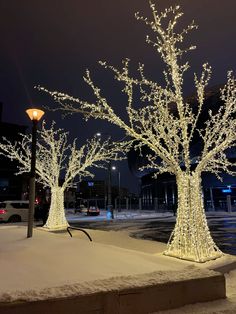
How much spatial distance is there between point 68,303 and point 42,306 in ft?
1.01

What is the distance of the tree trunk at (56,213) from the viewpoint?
15.1 m

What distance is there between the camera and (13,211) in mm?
24375

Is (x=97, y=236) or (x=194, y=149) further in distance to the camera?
(x=194, y=149)

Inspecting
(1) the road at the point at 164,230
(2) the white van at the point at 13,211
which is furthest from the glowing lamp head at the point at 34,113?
(2) the white van at the point at 13,211

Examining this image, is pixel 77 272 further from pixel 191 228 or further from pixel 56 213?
pixel 56 213

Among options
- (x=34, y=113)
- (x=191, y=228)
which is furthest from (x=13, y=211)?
(x=191, y=228)

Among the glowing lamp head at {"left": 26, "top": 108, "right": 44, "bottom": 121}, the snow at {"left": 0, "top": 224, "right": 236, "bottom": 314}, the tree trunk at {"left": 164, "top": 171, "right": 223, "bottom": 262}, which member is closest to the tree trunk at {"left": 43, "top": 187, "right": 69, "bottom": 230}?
the glowing lamp head at {"left": 26, "top": 108, "right": 44, "bottom": 121}

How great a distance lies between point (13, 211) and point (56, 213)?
414 inches

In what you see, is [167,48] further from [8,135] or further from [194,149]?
[8,135]

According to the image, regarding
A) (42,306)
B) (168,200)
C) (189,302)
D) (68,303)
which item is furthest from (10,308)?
(168,200)

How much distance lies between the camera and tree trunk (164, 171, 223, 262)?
7852 millimetres

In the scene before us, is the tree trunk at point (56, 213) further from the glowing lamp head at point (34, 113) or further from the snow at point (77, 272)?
the snow at point (77, 272)

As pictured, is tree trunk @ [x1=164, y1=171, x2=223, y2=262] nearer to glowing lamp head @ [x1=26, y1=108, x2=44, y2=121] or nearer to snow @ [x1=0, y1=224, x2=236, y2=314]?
snow @ [x1=0, y1=224, x2=236, y2=314]

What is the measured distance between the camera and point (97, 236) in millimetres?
12336
